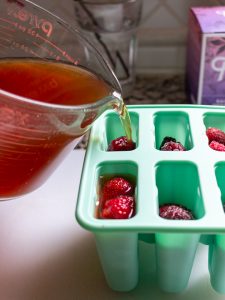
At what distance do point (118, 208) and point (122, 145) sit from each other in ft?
0.39

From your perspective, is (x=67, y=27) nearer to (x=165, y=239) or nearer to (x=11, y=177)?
(x=11, y=177)

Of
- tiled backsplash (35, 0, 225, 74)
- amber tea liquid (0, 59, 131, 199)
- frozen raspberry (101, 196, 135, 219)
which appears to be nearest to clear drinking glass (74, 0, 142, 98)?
tiled backsplash (35, 0, 225, 74)

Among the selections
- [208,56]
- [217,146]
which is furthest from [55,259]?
[208,56]

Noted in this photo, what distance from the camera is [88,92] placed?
2.20 ft

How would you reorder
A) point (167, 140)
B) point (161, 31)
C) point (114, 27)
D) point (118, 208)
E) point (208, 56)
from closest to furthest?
point (118, 208)
point (167, 140)
point (208, 56)
point (114, 27)
point (161, 31)

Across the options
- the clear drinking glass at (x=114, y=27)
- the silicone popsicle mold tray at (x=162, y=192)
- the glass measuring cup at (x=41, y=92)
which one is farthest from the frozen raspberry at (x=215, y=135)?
the clear drinking glass at (x=114, y=27)

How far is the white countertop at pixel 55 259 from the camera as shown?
578 mm

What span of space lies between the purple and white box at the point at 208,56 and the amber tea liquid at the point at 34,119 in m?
0.19

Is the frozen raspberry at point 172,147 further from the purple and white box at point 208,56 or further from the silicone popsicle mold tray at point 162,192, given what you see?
the purple and white box at point 208,56

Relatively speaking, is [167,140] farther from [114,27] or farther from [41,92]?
[114,27]

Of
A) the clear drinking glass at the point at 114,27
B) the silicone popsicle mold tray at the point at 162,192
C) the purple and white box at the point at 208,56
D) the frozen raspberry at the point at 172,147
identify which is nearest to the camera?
the silicone popsicle mold tray at the point at 162,192

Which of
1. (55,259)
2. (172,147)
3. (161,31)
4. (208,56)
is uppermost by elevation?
(161,31)

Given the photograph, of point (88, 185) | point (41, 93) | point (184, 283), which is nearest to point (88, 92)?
point (41, 93)

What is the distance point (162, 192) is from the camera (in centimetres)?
63
